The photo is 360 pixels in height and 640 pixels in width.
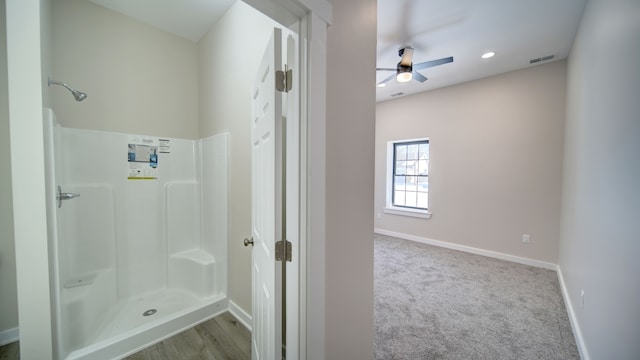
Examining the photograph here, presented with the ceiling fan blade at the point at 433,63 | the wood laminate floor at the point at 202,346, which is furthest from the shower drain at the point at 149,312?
the ceiling fan blade at the point at 433,63

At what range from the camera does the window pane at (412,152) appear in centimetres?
462

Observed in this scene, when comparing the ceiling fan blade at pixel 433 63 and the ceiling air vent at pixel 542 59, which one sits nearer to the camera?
the ceiling fan blade at pixel 433 63

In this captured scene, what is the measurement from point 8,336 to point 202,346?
153 centimetres

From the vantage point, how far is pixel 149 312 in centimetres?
210

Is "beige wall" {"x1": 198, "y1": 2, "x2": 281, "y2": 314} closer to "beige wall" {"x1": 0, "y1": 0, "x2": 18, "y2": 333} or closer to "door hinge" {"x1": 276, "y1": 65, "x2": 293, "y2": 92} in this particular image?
"door hinge" {"x1": 276, "y1": 65, "x2": 293, "y2": 92}

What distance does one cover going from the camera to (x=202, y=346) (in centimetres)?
174

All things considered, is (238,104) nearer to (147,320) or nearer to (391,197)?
(147,320)

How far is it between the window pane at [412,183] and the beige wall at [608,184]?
2.59 m

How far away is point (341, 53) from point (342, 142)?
0.41 meters

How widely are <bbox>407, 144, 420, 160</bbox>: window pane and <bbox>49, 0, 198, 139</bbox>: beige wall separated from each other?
385 cm

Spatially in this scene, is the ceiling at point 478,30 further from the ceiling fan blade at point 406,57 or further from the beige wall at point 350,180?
the beige wall at point 350,180

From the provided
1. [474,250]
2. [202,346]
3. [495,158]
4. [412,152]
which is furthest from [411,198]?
[202,346]

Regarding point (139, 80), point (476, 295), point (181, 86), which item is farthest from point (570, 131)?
point (139, 80)

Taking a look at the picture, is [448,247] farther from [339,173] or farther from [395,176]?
[339,173]
